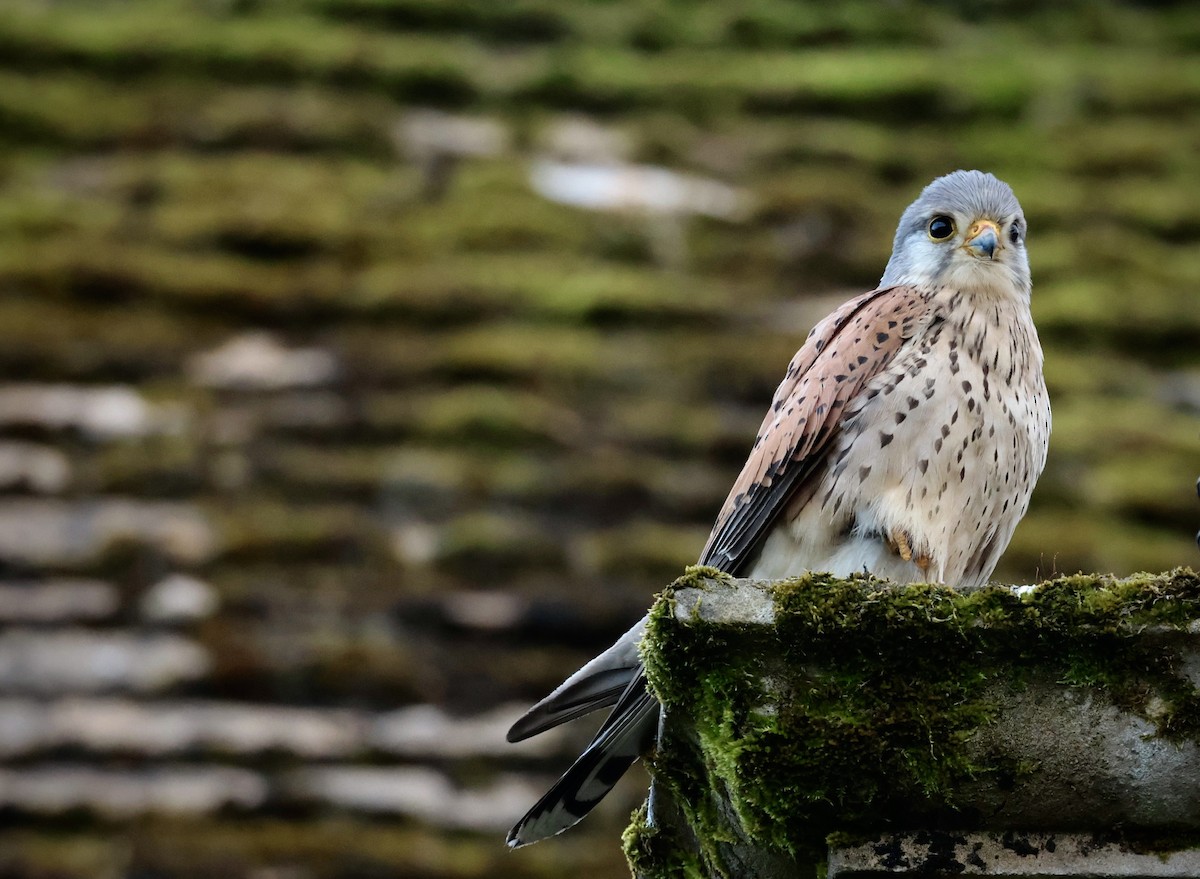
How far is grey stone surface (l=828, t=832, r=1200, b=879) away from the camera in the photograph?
1962 millimetres

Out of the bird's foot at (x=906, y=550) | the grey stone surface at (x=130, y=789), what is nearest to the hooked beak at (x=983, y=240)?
the bird's foot at (x=906, y=550)

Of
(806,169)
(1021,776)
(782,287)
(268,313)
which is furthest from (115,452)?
(1021,776)

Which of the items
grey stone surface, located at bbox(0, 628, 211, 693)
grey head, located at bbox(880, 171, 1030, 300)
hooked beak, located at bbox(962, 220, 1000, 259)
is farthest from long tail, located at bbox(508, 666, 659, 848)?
grey stone surface, located at bbox(0, 628, 211, 693)

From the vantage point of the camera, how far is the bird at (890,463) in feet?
9.64

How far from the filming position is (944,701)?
1975mm

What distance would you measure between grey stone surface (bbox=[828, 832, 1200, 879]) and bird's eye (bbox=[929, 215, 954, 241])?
1811 mm

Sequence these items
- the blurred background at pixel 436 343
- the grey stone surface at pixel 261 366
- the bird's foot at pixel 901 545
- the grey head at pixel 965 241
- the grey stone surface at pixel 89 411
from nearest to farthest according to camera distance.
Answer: the bird's foot at pixel 901 545
the grey head at pixel 965 241
the blurred background at pixel 436 343
the grey stone surface at pixel 89 411
the grey stone surface at pixel 261 366

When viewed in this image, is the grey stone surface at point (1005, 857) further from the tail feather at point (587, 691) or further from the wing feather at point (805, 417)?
the wing feather at point (805, 417)

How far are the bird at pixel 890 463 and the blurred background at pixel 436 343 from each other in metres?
1.43

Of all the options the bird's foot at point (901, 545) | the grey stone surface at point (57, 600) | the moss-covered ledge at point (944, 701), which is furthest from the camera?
the grey stone surface at point (57, 600)

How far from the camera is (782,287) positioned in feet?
17.7

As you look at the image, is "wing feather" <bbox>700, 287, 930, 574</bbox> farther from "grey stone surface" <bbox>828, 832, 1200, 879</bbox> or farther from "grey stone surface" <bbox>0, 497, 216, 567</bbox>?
"grey stone surface" <bbox>0, 497, 216, 567</bbox>

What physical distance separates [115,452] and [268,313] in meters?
0.75

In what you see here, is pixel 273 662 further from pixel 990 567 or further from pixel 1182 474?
pixel 1182 474
